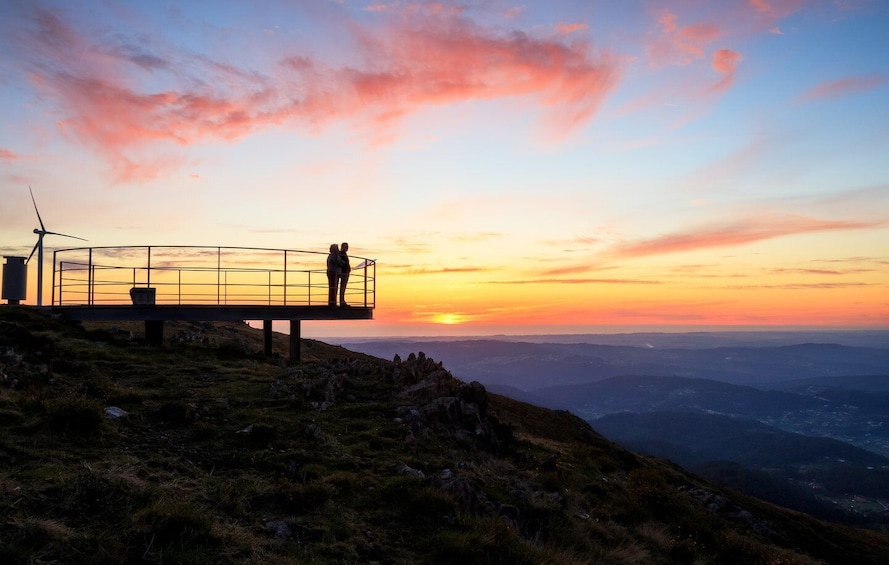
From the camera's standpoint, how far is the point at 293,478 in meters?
10.3

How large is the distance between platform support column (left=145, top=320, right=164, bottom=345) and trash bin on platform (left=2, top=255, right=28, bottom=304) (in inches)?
283

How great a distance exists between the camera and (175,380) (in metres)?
16.9

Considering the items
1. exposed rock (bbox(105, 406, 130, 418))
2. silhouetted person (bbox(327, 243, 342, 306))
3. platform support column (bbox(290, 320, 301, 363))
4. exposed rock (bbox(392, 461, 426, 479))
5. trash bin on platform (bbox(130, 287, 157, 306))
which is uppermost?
silhouetted person (bbox(327, 243, 342, 306))

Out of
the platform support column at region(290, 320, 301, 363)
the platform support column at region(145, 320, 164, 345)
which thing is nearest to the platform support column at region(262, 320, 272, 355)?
the platform support column at region(290, 320, 301, 363)

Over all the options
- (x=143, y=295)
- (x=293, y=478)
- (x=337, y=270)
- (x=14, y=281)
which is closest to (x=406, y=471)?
(x=293, y=478)

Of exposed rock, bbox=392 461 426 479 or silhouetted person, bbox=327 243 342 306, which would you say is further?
silhouetted person, bbox=327 243 342 306

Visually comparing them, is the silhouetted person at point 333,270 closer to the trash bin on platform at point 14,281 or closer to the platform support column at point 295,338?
the platform support column at point 295,338

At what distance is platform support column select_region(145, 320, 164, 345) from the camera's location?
76.1 ft

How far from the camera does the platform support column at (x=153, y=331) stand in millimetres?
23188

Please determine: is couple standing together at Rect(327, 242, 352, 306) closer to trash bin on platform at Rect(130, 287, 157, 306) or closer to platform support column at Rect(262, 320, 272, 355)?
platform support column at Rect(262, 320, 272, 355)

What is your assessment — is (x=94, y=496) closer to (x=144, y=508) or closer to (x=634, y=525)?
(x=144, y=508)

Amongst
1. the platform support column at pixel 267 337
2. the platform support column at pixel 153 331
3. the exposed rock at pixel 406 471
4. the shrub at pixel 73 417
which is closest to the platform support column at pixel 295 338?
the platform support column at pixel 267 337

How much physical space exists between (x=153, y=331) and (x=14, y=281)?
7829 mm

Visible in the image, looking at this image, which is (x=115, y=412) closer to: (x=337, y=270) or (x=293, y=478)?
(x=293, y=478)
